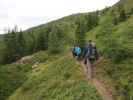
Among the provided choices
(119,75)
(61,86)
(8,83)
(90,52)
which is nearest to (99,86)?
(119,75)

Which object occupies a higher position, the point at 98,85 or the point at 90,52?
the point at 90,52

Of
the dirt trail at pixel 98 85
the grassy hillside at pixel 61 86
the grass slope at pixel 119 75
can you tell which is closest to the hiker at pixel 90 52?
the dirt trail at pixel 98 85

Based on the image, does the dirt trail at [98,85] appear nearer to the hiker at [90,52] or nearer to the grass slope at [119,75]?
the grass slope at [119,75]

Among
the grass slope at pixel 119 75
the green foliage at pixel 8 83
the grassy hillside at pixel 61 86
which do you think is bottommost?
the green foliage at pixel 8 83

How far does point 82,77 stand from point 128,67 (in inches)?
134

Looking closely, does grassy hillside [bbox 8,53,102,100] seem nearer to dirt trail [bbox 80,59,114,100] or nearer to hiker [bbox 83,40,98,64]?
dirt trail [bbox 80,59,114,100]

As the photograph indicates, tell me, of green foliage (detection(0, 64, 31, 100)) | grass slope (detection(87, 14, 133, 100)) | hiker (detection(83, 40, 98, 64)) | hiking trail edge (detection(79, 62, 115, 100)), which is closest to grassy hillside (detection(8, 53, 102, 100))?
hiking trail edge (detection(79, 62, 115, 100))

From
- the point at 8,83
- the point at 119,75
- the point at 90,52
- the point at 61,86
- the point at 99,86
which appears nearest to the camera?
the point at 99,86

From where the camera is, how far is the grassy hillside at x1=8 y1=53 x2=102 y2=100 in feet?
68.6

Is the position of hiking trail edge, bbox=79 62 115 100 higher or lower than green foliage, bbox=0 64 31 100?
higher

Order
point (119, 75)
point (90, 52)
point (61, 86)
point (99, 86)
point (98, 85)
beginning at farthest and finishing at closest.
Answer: point (61, 86)
point (90, 52)
point (119, 75)
point (98, 85)
point (99, 86)

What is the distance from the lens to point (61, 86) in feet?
76.3

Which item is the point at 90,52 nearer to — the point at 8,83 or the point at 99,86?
the point at 99,86

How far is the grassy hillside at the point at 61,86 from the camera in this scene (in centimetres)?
2091
